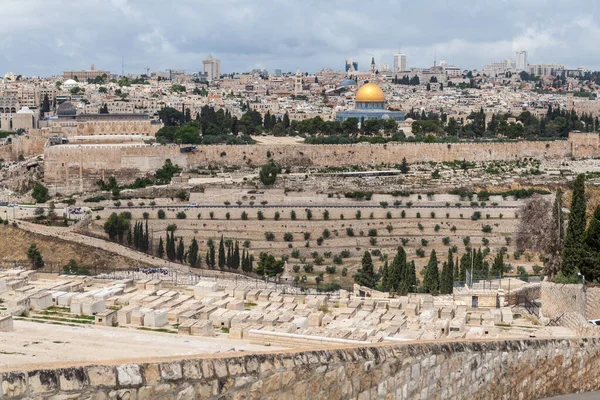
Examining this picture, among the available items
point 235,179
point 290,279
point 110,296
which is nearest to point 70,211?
point 235,179

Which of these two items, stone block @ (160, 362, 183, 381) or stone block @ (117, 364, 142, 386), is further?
stone block @ (160, 362, 183, 381)

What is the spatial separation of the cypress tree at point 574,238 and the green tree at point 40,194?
3091 cm

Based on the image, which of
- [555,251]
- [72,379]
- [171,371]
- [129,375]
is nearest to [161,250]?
[555,251]

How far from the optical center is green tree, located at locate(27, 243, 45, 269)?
1272 inches

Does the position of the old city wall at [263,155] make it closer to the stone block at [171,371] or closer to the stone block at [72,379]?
the stone block at [171,371]

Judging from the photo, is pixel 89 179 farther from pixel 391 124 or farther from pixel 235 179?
pixel 391 124

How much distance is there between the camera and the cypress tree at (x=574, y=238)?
1664cm

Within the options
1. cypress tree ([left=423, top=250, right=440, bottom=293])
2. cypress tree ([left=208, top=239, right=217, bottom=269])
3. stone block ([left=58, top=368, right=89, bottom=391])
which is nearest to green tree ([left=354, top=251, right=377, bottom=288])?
cypress tree ([left=423, top=250, right=440, bottom=293])

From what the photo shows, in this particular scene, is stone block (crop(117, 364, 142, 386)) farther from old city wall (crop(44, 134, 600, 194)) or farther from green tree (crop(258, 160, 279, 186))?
old city wall (crop(44, 134, 600, 194))

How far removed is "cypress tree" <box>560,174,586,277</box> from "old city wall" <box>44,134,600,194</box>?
34487mm

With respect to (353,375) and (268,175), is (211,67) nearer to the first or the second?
(268,175)

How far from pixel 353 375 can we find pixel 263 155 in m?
47.5

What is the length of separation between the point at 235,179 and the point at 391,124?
1822 cm

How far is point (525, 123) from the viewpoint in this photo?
6875 centimetres
